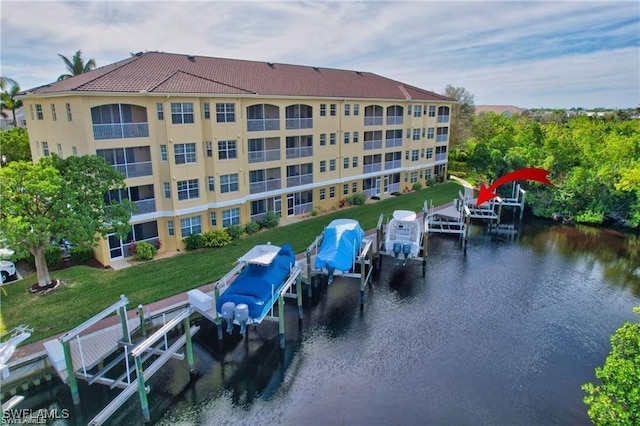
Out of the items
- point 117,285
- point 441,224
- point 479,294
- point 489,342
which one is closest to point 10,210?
point 117,285

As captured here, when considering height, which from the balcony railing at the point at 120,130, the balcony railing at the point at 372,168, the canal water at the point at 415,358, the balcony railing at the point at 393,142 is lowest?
the canal water at the point at 415,358

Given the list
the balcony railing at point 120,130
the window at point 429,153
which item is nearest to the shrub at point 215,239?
the balcony railing at point 120,130

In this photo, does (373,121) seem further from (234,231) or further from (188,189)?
(188,189)

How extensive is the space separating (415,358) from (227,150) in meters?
19.9

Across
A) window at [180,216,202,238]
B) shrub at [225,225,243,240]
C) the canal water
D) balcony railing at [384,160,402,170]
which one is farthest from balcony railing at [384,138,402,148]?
window at [180,216,202,238]

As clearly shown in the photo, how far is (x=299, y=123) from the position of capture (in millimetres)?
36406

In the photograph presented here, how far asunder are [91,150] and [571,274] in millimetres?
32305

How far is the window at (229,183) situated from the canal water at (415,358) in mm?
11226

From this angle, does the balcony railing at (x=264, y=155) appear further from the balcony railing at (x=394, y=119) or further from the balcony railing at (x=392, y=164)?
the balcony railing at (x=394, y=119)

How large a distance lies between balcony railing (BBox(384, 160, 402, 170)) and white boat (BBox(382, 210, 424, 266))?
16.6 m

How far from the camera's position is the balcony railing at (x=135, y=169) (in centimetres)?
2621

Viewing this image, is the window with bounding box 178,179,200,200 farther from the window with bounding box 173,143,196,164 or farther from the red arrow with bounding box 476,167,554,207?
the red arrow with bounding box 476,167,554,207

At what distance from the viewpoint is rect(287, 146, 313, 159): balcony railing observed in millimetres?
36016

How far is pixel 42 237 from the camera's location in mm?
19828
